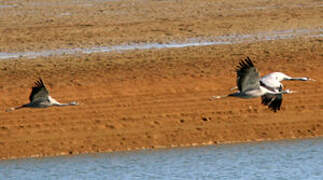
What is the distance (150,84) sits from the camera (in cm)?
2134

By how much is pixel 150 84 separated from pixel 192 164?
4.20 m

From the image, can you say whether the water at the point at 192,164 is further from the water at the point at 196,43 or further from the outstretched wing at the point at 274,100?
the water at the point at 196,43

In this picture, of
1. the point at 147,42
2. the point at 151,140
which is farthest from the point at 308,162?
the point at 147,42

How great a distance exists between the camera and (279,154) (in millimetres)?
18172

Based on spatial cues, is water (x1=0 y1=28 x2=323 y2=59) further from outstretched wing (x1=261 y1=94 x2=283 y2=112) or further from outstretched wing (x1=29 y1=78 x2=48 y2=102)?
outstretched wing (x1=261 y1=94 x2=283 y2=112)

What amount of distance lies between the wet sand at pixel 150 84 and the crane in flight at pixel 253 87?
3863mm

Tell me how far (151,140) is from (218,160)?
1.72 meters

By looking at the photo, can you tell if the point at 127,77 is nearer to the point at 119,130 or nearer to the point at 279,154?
the point at 119,130

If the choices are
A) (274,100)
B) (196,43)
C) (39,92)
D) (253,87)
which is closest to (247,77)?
(253,87)

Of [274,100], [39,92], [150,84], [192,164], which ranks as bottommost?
[192,164]

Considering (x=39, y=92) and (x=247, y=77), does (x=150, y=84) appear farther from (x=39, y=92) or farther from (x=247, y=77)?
(x=247, y=77)

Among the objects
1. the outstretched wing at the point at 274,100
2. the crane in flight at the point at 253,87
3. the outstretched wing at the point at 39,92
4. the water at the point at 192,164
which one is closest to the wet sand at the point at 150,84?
the water at the point at 192,164

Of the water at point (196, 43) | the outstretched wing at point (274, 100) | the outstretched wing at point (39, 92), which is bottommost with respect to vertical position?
the outstretched wing at point (274, 100)

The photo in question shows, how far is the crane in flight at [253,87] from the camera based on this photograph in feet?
46.0
